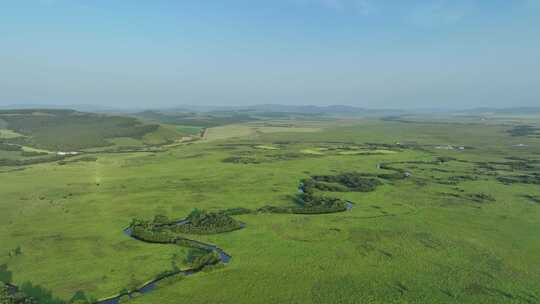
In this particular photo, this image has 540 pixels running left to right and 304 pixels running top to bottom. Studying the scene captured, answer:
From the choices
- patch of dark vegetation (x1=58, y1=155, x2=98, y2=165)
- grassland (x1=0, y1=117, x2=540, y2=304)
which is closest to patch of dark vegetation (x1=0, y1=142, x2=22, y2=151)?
patch of dark vegetation (x1=58, y1=155, x2=98, y2=165)

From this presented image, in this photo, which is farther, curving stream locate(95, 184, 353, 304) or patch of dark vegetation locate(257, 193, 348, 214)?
patch of dark vegetation locate(257, 193, 348, 214)

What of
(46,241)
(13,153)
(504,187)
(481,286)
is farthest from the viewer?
(13,153)

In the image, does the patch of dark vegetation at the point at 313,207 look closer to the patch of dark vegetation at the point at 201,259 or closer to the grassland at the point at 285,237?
the grassland at the point at 285,237

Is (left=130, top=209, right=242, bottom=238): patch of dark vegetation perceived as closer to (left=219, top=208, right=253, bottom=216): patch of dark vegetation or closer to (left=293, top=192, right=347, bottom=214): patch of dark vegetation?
(left=219, top=208, right=253, bottom=216): patch of dark vegetation

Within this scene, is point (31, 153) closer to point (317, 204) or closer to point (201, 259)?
point (317, 204)

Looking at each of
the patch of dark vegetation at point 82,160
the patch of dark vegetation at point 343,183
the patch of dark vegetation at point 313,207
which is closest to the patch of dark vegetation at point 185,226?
the patch of dark vegetation at point 313,207

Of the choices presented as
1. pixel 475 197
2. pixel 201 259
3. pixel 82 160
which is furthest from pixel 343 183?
pixel 82 160

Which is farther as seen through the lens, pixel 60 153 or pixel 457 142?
pixel 457 142

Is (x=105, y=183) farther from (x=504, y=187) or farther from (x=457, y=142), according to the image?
(x=457, y=142)

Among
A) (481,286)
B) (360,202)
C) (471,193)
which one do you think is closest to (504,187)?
(471,193)
